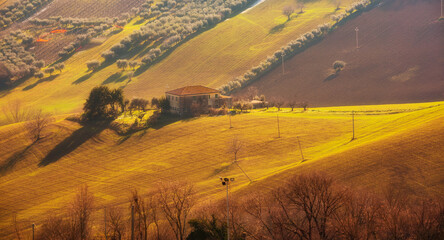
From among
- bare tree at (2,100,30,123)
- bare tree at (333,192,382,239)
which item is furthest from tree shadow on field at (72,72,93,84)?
bare tree at (333,192,382,239)

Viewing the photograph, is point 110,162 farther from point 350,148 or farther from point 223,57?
point 223,57

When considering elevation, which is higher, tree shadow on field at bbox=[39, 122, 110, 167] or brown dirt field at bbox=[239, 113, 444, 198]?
tree shadow on field at bbox=[39, 122, 110, 167]

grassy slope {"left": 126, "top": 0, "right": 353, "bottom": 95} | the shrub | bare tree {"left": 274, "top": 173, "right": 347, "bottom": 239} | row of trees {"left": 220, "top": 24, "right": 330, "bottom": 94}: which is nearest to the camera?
bare tree {"left": 274, "top": 173, "right": 347, "bottom": 239}

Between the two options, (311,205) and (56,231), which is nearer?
(311,205)

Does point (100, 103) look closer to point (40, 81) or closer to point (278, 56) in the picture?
Answer: point (278, 56)

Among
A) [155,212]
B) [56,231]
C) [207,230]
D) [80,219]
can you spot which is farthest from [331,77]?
[56,231]

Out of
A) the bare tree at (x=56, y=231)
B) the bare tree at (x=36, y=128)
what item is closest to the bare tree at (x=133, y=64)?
the bare tree at (x=36, y=128)

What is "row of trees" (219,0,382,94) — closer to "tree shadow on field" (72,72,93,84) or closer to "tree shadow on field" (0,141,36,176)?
"tree shadow on field" (72,72,93,84)
